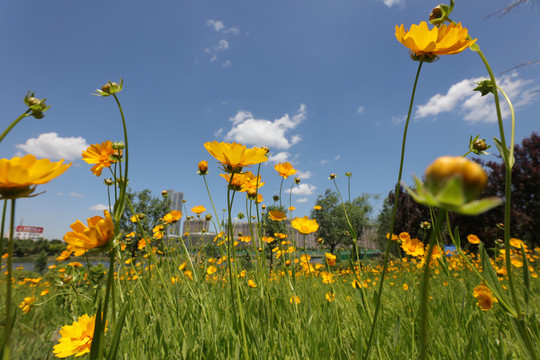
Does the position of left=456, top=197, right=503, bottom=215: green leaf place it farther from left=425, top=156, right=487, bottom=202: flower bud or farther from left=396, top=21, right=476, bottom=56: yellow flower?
left=396, top=21, right=476, bottom=56: yellow flower

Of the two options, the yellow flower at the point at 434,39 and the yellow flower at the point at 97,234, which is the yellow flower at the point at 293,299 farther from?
the yellow flower at the point at 434,39

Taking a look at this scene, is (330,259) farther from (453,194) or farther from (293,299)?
(453,194)

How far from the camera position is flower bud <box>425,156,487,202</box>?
0.75 ft

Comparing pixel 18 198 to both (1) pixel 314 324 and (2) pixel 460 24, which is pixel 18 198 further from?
(1) pixel 314 324

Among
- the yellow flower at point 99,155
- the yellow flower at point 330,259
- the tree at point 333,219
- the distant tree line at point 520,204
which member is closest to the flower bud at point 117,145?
the yellow flower at point 99,155

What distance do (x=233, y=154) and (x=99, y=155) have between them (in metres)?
0.41

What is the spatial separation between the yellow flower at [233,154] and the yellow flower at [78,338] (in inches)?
18.9

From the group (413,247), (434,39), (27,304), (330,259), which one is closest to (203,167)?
(434,39)

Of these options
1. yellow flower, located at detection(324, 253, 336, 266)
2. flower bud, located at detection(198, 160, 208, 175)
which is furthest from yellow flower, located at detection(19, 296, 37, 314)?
yellow flower, located at detection(324, 253, 336, 266)

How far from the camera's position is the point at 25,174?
0.32 m

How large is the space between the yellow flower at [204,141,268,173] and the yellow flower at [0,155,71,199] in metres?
0.27

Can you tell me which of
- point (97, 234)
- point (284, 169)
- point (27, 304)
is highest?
point (284, 169)

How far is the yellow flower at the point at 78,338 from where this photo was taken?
609mm

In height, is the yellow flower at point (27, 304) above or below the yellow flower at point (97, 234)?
below
